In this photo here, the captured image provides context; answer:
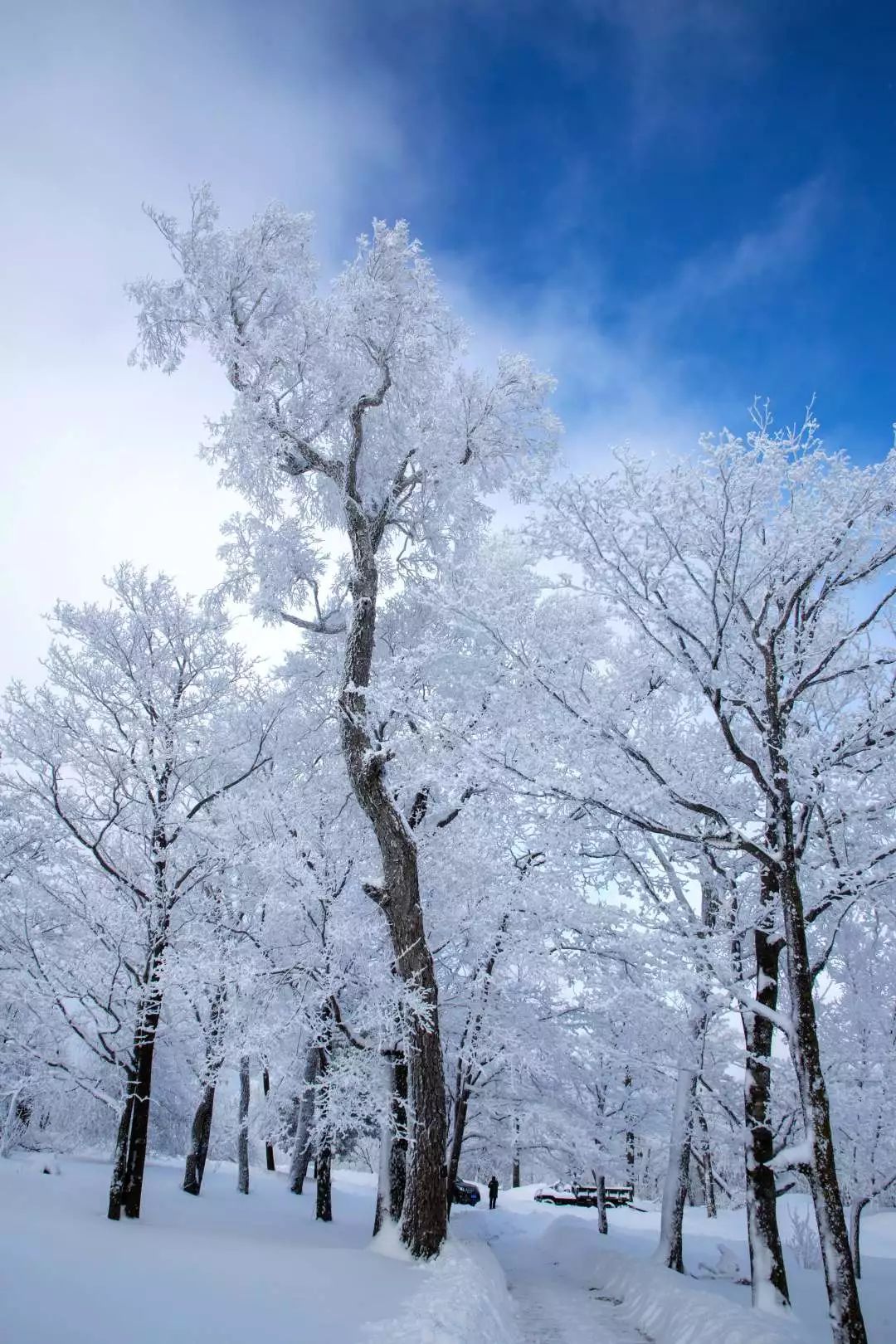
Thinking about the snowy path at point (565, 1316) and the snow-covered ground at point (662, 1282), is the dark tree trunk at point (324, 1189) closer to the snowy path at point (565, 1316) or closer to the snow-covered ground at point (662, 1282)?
the snow-covered ground at point (662, 1282)

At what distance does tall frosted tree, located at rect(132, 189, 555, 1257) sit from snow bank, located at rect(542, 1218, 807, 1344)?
386cm

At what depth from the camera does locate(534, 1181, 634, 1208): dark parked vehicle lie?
2730 centimetres

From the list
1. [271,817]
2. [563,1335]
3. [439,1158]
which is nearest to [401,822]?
[271,817]

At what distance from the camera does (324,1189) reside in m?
14.3

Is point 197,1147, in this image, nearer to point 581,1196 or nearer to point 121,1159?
point 121,1159

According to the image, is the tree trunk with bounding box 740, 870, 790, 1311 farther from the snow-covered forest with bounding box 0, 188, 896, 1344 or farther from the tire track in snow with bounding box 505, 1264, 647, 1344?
the tire track in snow with bounding box 505, 1264, 647, 1344

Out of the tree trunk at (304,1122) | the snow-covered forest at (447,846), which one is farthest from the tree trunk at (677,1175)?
the tree trunk at (304,1122)

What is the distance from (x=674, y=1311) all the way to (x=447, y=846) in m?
5.66

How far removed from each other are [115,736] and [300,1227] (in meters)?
9.65

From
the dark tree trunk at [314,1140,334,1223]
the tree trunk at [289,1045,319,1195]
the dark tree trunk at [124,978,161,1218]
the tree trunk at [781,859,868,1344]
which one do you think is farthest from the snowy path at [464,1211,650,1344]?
the dark tree trunk at [124,978,161,1218]

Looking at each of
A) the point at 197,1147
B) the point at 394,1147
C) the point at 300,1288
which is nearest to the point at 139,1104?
the point at 394,1147

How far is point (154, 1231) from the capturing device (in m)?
7.43

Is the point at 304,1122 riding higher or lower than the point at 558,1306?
higher

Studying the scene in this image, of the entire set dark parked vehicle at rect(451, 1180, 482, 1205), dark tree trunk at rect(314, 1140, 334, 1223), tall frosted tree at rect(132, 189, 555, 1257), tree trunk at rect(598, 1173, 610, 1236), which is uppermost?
tall frosted tree at rect(132, 189, 555, 1257)
